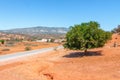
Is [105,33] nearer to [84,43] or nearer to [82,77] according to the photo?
[84,43]

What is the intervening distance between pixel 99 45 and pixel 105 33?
2.12 m

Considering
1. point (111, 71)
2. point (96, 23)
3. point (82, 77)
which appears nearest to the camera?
point (82, 77)

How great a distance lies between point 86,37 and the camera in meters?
42.1

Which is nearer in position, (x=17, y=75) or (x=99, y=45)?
(x=17, y=75)

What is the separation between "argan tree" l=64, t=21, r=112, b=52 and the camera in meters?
41.7

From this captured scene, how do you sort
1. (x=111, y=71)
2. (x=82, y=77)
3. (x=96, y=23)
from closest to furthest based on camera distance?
(x=82, y=77) < (x=111, y=71) < (x=96, y=23)

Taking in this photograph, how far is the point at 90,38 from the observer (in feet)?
137

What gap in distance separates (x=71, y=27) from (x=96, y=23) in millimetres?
4024

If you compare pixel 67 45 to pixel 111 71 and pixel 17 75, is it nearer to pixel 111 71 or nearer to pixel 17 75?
pixel 111 71

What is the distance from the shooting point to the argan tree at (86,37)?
137 ft

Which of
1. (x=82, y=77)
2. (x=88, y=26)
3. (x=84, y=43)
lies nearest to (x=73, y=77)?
(x=82, y=77)

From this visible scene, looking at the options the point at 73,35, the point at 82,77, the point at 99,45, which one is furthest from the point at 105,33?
the point at 82,77

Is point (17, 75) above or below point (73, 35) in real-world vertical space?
below

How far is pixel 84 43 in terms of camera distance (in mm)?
41562
